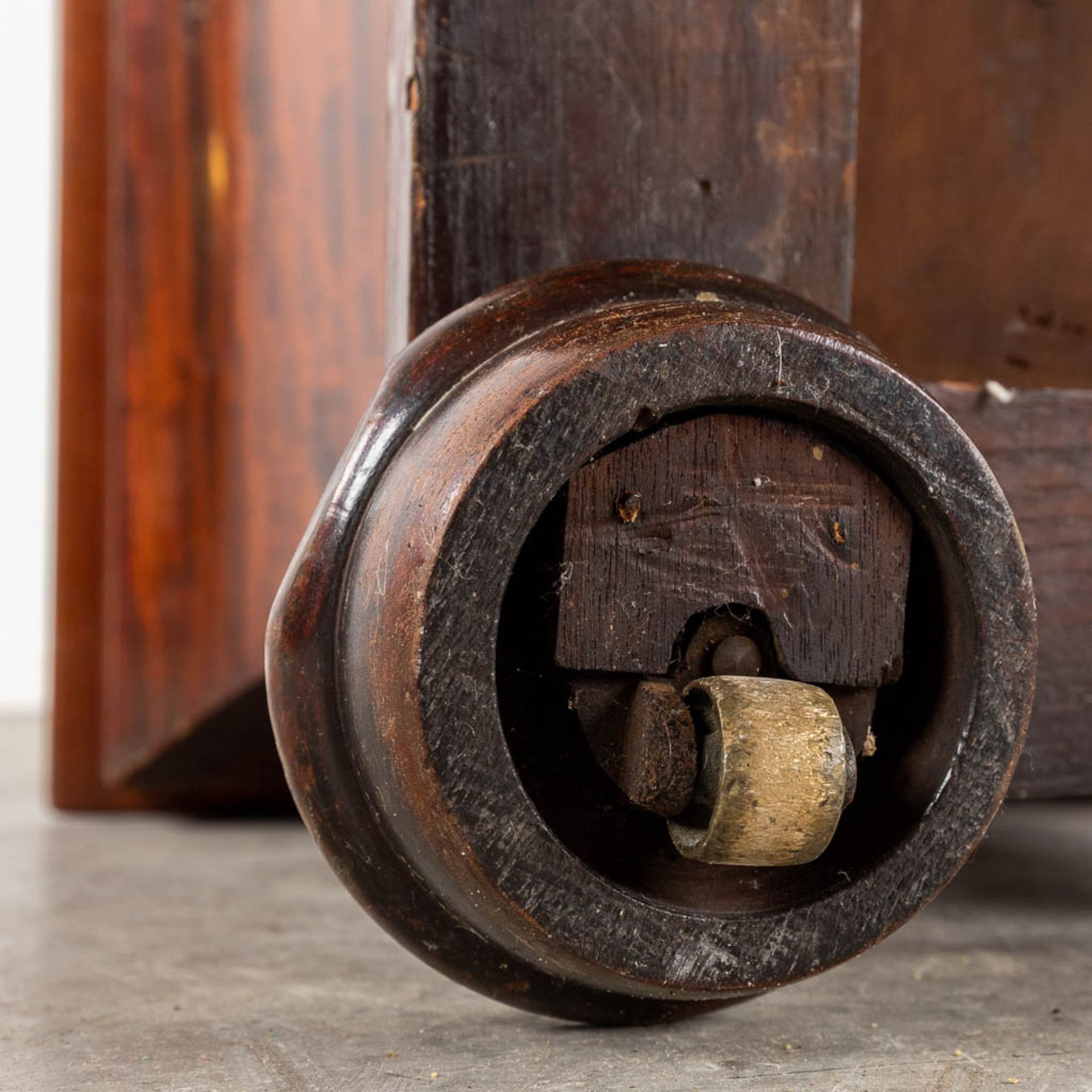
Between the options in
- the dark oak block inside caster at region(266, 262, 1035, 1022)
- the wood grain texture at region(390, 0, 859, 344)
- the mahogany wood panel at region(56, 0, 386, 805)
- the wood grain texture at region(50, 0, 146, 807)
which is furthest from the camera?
the wood grain texture at region(50, 0, 146, 807)

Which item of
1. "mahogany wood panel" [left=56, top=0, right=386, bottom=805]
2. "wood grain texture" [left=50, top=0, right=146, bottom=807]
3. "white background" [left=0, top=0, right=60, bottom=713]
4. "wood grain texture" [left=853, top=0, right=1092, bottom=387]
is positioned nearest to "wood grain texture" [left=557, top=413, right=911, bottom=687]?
"wood grain texture" [left=853, top=0, right=1092, bottom=387]

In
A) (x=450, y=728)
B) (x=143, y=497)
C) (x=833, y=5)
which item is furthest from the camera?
(x=143, y=497)

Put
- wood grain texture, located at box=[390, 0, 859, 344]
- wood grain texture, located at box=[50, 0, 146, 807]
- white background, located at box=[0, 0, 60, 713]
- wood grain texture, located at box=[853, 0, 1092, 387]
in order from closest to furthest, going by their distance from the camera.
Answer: wood grain texture, located at box=[390, 0, 859, 344] < wood grain texture, located at box=[853, 0, 1092, 387] < wood grain texture, located at box=[50, 0, 146, 807] < white background, located at box=[0, 0, 60, 713]

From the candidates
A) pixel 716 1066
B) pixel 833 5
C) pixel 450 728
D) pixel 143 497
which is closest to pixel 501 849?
pixel 450 728

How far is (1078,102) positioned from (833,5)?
28 centimetres

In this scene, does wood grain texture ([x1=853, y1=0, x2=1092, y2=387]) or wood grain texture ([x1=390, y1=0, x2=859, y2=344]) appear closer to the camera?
wood grain texture ([x1=390, y1=0, x2=859, y2=344])

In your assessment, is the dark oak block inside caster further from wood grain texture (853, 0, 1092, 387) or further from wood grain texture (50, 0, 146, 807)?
wood grain texture (50, 0, 146, 807)

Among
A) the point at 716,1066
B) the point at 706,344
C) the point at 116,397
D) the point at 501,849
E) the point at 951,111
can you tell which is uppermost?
the point at 951,111

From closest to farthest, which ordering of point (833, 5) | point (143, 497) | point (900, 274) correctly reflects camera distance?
point (833, 5) < point (900, 274) < point (143, 497)

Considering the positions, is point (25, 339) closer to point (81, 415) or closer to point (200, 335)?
point (81, 415)

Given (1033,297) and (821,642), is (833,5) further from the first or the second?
(821,642)

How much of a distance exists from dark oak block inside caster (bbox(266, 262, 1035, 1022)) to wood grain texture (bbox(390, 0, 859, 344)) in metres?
0.16

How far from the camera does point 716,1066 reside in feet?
2.37

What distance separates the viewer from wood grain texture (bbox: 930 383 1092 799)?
3.05ft
